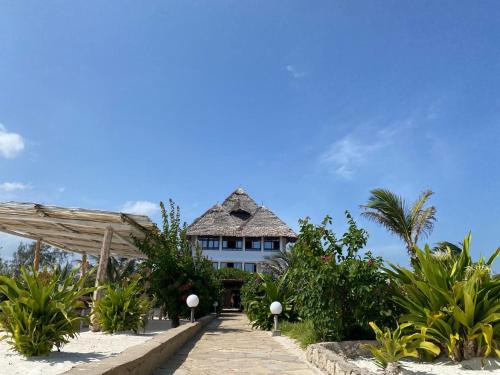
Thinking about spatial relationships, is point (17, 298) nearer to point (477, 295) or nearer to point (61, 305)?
point (61, 305)

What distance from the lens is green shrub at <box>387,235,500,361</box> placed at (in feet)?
18.7

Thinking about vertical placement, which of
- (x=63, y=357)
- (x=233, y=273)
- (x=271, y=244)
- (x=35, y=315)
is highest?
(x=271, y=244)

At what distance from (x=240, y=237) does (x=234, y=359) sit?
27.4 metres

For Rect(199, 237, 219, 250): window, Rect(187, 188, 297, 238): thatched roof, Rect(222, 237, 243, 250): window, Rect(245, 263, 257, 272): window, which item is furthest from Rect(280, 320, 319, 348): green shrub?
Rect(199, 237, 219, 250): window

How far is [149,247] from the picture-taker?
38.4ft

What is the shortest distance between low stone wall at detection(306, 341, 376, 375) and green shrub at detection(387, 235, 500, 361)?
98cm

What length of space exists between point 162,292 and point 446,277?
299 inches

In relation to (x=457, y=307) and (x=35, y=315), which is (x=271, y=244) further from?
(x=35, y=315)

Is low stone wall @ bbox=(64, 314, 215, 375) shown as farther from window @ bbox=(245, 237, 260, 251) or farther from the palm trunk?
window @ bbox=(245, 237, 260, 251)

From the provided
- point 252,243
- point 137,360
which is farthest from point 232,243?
point 137,360

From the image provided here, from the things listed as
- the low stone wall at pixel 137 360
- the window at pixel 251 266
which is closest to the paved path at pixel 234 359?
the low stone wall at pixel 137 360

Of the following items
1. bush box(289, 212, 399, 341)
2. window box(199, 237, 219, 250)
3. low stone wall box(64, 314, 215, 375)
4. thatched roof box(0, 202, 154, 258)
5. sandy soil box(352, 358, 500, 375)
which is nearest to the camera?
low stone wall box(64, 314, 215, 375)

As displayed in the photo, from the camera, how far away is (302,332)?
8.73 m

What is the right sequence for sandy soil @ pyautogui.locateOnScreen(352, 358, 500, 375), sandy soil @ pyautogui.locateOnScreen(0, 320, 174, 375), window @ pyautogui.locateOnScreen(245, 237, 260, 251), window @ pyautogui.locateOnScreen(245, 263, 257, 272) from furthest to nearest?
window @ pyautogui.locateOnScreen(245, 237, 260, 251) < window @ pyautogui.locateOnScreen(245, 263, 257, 272) < sandy soil @ pyautogui.locateOnScreen(352, 358, 500, 375) < sandy soil @ pyautogui.locateOnScreen(0, 320, 174, 375)
